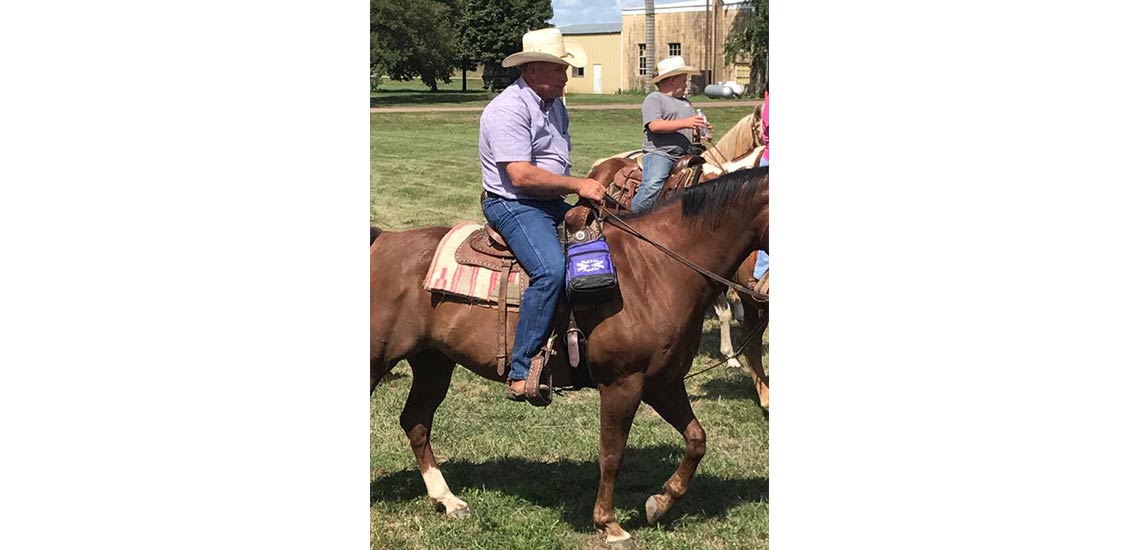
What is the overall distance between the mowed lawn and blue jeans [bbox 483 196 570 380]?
0.95 m

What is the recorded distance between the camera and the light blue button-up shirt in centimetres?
495

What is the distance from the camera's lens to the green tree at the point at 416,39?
15.3 ft

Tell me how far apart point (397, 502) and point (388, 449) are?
29.8 inches

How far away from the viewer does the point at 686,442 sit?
5.34 meters

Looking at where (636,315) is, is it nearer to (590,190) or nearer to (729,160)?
(590,190)

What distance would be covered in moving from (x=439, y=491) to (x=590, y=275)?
1.68 meters

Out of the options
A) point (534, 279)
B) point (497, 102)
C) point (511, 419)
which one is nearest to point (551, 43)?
point (497, 102)

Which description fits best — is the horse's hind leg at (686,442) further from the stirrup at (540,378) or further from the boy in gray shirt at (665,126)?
the boy in gray shirt at (665,126)

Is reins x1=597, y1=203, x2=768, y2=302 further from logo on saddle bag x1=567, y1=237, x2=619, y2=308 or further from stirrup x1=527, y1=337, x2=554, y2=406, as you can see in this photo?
stirrup x1=527, y1=337, x2=554, y2=406

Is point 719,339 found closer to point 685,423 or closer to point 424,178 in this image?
point 685,423

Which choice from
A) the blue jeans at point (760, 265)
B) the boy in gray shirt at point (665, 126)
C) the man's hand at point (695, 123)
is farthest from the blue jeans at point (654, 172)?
the blue jeans at point (760, 265)

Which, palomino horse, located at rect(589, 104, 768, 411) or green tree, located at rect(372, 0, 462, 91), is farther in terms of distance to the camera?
palomino horse, located at rect(589, 104, 768, 411)

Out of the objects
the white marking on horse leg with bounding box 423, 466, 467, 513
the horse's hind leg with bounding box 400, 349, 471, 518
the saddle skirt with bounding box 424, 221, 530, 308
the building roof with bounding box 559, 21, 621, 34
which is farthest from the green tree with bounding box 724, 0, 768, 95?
the white marking on horse leg with bounding box 423, 466, 467, 513

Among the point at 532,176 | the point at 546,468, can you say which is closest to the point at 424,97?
the point at 532,176
